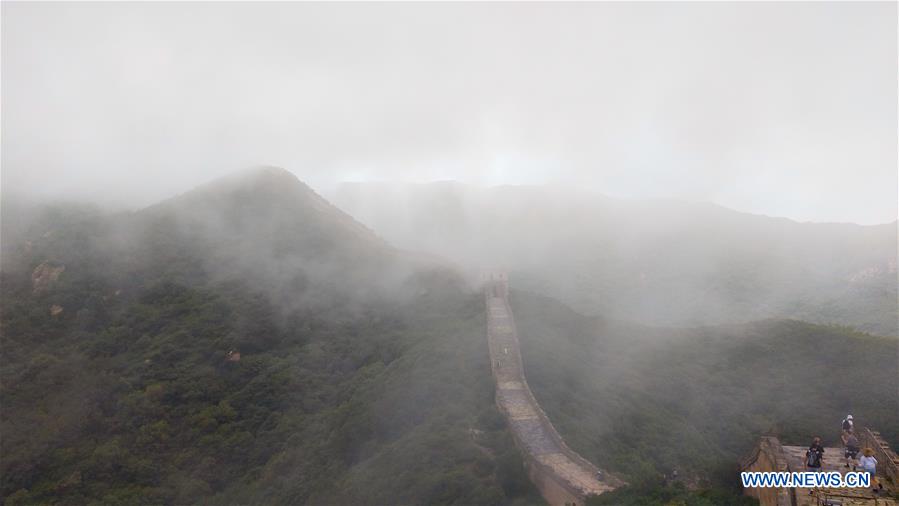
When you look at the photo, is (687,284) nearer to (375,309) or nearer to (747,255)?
(747,255)

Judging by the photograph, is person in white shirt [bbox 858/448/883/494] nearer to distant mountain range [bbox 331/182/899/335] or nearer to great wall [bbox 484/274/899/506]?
great wall [bbox 484/274/899/506]

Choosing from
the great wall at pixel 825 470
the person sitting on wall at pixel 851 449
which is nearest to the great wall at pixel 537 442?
the great wall at pixel 825 470

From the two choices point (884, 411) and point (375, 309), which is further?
point (375, 309)

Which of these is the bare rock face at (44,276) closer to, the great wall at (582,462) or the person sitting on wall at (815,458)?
the great wall at (582,462)

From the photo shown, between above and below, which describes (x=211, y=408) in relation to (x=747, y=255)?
below

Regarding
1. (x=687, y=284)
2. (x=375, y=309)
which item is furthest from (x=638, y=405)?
(x=687, y=284)

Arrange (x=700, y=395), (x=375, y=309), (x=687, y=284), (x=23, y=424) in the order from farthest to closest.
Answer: (x=687, y=284) → (x=375, y=309) → (x=23, y=424) → (x=700, y=395)

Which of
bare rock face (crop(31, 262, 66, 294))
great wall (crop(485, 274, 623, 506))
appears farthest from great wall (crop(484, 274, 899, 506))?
bare rock face (crop(31, 262, 66, 294))
